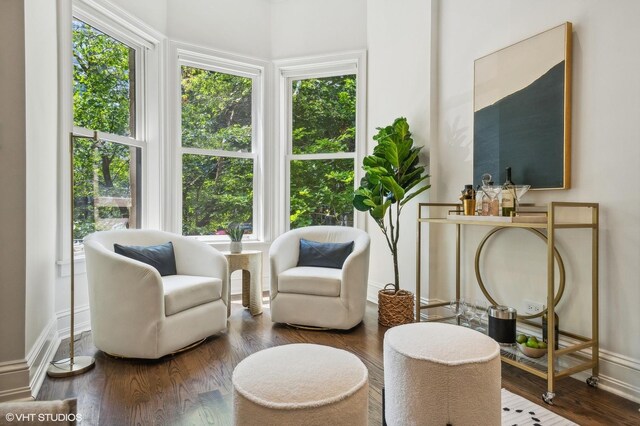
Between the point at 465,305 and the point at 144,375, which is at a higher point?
the point at 465,305

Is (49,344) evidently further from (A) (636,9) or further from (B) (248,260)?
(A) (636,9)

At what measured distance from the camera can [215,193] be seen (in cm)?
409

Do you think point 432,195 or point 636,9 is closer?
point 636,9

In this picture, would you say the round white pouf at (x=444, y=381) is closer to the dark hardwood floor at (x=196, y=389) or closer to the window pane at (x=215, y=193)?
the dark hardwood floor at (x=196, y=389)

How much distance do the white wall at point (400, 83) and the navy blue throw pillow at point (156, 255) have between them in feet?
6.60

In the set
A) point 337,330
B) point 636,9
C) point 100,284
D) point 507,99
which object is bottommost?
point 337,330

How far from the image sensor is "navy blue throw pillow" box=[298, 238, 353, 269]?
130 inches

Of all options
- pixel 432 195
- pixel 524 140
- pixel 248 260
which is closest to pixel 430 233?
pixel 432 195

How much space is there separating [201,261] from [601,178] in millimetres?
2767

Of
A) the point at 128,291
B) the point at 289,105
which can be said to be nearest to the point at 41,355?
the point at 128,291

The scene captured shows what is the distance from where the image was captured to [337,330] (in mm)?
3004

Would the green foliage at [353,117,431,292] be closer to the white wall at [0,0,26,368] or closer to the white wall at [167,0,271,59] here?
the white wall at [167,0,271,59]

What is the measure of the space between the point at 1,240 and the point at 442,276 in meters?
2.99

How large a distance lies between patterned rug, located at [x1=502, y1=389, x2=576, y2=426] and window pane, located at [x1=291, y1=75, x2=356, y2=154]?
9.57ft
